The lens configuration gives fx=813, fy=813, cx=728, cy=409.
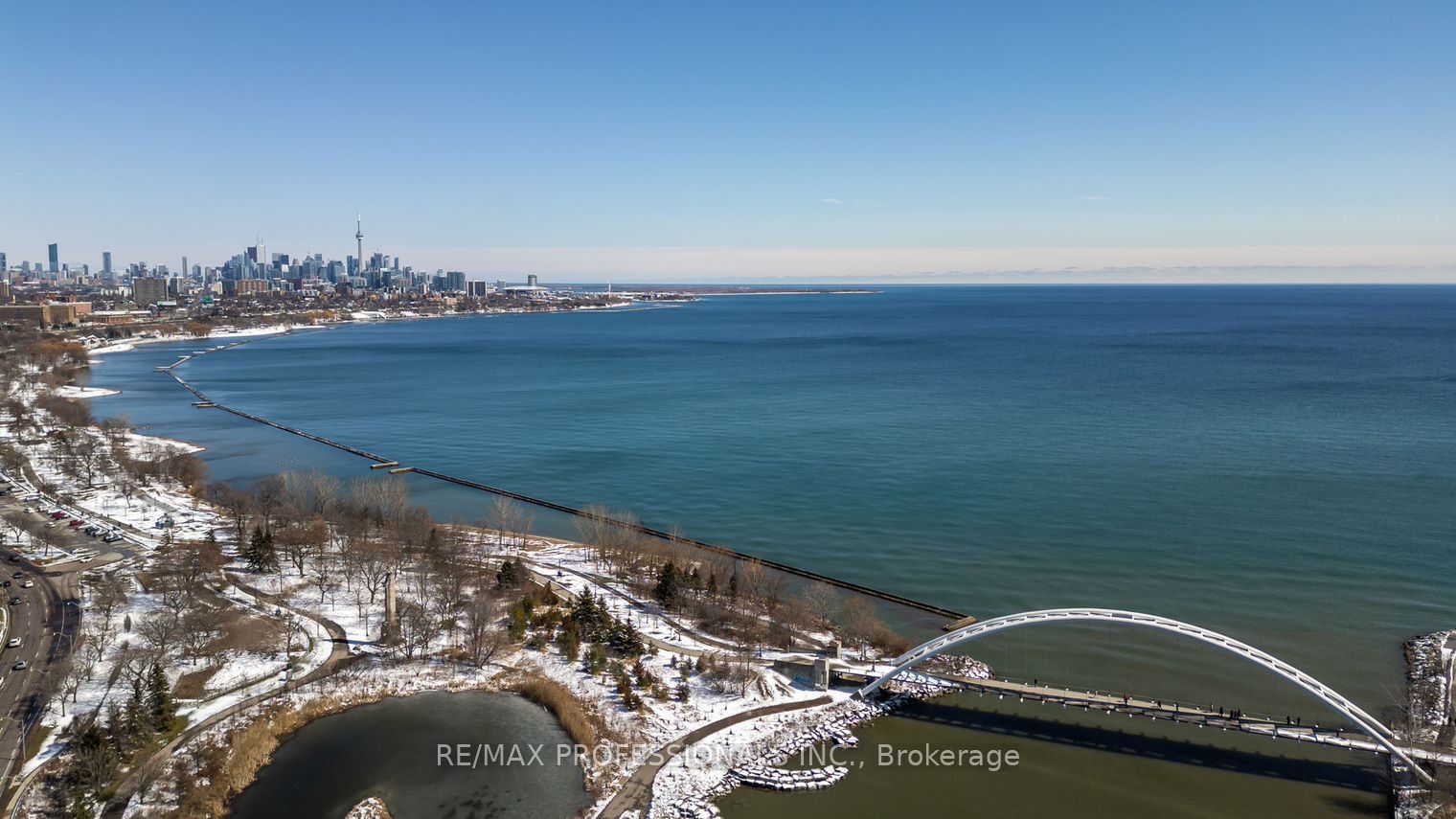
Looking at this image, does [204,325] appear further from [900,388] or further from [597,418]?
[900,388]

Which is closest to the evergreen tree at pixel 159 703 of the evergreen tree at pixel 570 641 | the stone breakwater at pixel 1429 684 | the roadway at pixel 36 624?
the roadway at pixel 36 624

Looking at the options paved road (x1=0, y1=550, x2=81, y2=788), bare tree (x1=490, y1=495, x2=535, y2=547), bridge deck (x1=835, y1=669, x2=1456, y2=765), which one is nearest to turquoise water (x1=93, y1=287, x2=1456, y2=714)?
bridge deck (x1=835, y1=669, x2=1456, y2=765)

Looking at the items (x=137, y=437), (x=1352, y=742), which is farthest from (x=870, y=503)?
(x=137, y=437)

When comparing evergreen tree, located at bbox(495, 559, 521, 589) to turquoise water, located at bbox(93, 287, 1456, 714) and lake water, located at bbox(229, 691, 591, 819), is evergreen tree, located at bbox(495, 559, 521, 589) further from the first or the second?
turquoise water, located at bbox(93, 287, 1456, 714)

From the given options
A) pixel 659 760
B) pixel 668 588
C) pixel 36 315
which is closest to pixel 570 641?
pixel 668 588

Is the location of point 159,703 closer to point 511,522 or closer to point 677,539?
point 511,522

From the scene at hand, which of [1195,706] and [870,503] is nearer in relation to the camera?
[1195,706]
